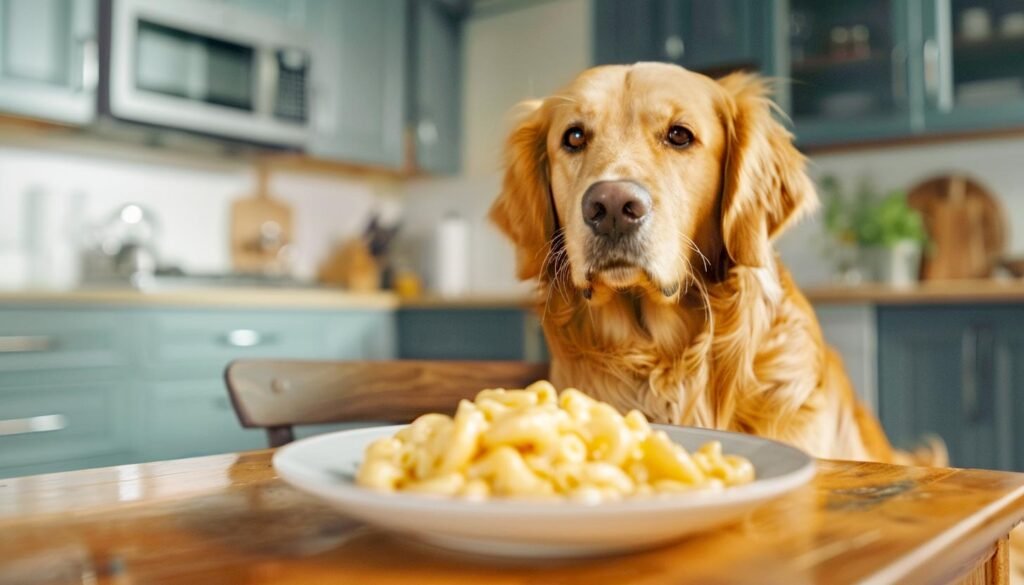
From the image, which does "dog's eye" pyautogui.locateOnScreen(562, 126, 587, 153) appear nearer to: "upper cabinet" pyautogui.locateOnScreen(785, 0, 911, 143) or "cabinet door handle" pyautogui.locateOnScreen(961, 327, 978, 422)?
"cabinet door handle" pyautogui.locateOnScreen(961, 327, 978, 422)

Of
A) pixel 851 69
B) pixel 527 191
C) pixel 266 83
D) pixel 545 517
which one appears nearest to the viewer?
pixel 545 517

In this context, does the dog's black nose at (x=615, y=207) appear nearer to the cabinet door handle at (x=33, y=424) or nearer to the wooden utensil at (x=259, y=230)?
the cabinet door handle at (x=33, y=424)

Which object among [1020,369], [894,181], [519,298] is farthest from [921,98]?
[519,298]

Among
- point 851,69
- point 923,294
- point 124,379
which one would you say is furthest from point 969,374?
point 124,379

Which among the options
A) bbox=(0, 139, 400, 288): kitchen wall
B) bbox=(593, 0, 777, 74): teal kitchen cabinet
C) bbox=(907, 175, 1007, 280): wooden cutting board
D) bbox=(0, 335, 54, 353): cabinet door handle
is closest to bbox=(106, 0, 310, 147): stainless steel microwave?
bbox=(0, 139, 400, 288): kitchen wall

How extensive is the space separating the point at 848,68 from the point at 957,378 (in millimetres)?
1256

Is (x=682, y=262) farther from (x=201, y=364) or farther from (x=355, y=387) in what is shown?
(x=201, y=364)

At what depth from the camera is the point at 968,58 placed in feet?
9.98

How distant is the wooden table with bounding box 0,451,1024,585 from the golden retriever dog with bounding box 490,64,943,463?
51 cm

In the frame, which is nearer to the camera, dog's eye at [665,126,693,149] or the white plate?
the white plate

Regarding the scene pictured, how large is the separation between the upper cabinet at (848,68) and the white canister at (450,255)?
1711 mm

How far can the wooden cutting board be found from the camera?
3.16 meters

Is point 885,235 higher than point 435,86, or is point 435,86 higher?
point 435,86

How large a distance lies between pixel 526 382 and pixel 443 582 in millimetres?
906
